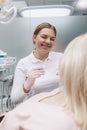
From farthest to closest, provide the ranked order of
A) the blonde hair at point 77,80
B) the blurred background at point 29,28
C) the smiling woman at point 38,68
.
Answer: the blurred background at point 29,28
the smiling woman at point 38,68
the blonde hair at point 77,80

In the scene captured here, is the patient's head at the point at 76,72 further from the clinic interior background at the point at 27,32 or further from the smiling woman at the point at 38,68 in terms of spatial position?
the clinic interior background at the point at 27,32

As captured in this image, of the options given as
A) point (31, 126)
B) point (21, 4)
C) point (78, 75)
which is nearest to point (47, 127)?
point (31, 126)

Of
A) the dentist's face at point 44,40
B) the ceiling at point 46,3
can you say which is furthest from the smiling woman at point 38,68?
the ceiling at point 46,3

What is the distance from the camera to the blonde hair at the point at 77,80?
792 mm

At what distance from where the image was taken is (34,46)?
2.11 metres

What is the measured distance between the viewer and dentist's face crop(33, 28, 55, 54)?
2055mm

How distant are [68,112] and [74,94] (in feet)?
0.19

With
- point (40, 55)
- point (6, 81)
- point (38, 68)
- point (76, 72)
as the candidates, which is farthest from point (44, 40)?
point (76, 72)

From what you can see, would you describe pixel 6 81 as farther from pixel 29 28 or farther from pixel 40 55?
pixel 29 28

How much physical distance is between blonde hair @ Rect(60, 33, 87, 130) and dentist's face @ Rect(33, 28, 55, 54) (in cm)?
123

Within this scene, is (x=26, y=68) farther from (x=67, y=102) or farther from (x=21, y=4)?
(x=67, y=102)

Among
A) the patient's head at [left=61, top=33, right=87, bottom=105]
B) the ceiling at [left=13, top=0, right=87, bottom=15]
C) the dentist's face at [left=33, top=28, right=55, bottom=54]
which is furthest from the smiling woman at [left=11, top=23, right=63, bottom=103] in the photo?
the patient's head at [left=61, top=33, right=87, bottom=105]

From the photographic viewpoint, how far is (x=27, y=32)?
212 centimetres

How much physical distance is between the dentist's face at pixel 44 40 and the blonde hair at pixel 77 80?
1.23 metres
